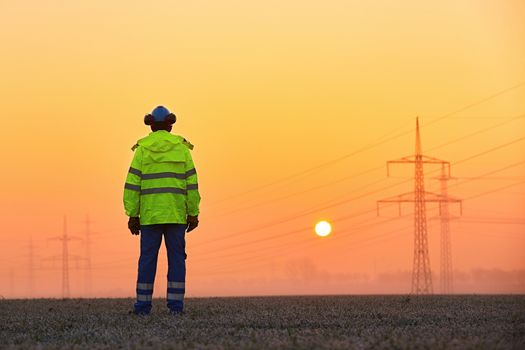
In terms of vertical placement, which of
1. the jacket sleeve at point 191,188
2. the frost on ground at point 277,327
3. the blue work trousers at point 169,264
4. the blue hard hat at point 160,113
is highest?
the blue hard hat at point 160,113


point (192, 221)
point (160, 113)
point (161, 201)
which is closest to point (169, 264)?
point (192, 221)

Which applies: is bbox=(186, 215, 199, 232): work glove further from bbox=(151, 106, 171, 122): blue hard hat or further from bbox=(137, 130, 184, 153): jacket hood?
bbox=(151, 106, 171, 122): blue hard hat

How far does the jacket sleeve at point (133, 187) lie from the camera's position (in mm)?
13656

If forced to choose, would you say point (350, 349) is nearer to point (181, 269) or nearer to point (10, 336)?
point (10, 336)

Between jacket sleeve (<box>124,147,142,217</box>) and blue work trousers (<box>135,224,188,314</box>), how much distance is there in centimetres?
32

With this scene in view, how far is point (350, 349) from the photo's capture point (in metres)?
8.14

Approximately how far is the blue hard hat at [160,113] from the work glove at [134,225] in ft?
4.72

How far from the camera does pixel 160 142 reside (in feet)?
44.5

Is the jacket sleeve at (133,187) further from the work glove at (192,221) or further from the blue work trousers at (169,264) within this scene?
the work glove at (192,221)

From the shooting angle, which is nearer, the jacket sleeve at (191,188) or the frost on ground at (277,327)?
the frost on ground at (277,327)

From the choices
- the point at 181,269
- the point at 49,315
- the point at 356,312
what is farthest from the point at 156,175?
the point at 356,312

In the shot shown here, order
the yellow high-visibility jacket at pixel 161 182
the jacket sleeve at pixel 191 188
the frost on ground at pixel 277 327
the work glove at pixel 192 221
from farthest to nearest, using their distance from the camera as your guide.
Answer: the work glove at pixel 192 221 < the jacket sleeve at pixel 191 188 < the yellow high-visibility jacket at pixel 161 182 < the frost on ground at pixel 277 327

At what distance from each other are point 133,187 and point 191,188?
2.68 feet

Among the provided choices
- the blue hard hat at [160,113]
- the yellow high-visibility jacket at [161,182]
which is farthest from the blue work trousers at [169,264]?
the blue hard hat at [160,113]
